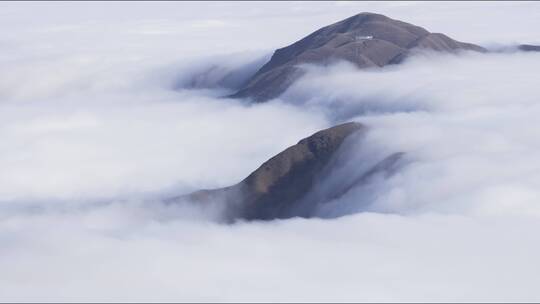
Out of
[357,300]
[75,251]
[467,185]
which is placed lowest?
[357,300]


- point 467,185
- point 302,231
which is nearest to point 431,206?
point 467,185

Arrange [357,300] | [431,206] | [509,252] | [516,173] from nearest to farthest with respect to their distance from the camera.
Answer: [357,300]
[509,252]
[431,206]
[516,173]

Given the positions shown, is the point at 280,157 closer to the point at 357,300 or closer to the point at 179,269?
the point at 179,269

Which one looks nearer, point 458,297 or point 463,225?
point 458,297

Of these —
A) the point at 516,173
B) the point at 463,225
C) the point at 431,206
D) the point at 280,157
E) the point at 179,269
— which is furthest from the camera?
the point at 280,157

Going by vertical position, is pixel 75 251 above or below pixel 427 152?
below

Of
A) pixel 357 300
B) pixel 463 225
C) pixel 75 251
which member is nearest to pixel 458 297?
pixel 357 300

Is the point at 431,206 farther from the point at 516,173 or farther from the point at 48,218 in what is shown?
the point at 48,218
